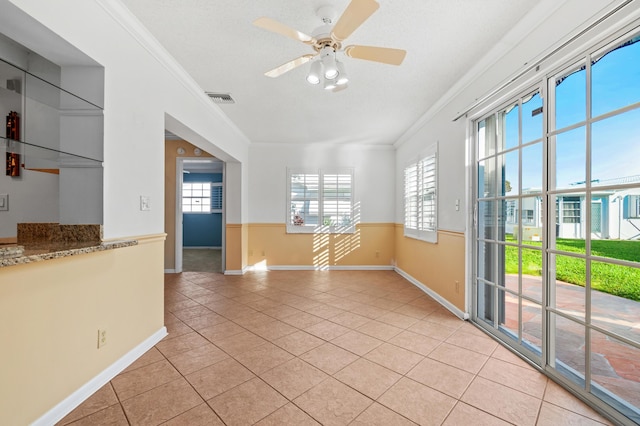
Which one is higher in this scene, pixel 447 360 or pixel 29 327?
pixel 29 327

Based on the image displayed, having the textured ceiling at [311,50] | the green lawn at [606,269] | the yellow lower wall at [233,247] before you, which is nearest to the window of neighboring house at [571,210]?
the green lawn at [606,269]

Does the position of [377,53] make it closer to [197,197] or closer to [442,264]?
[442,264]

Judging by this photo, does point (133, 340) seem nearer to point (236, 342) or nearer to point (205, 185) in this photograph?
point (236, 342)

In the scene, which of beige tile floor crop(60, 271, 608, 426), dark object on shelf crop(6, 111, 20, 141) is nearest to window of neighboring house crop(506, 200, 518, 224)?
beige tile floor crop(60, 271, 608, 426)

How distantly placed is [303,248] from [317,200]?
982 millimetres

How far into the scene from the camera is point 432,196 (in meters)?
3.71

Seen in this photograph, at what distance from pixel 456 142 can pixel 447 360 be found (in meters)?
2.23

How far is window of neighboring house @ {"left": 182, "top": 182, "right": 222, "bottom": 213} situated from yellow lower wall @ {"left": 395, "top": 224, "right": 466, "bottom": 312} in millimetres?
6075

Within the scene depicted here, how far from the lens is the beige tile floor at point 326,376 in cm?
151

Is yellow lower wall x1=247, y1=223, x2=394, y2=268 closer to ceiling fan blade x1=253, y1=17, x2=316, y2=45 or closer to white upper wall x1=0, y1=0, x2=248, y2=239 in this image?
white upper wall x1=0, y1=0, x2=248, y2=239

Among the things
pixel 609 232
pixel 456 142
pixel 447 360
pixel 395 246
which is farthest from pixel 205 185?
pixel 609 232

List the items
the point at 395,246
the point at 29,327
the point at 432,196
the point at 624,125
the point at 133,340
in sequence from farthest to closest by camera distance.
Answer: the point at 395,246 → the point at 432,196 → the point at 133,340 → the point at 624,125 → the point at 29,327

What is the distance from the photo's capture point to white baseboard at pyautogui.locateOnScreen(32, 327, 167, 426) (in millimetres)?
1422

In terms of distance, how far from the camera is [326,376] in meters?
1.87
